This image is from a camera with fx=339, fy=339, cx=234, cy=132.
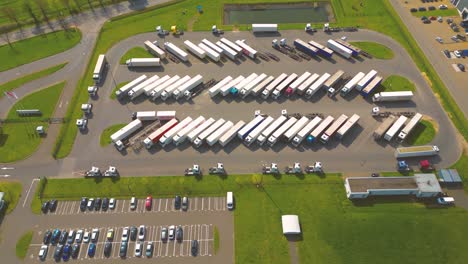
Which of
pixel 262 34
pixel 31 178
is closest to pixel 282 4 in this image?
pixel 262 34

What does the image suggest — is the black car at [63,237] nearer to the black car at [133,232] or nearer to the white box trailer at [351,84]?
the black car at [133,232]

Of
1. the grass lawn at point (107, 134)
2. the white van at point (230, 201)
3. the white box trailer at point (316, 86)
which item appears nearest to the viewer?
the white van at point (230, 201)

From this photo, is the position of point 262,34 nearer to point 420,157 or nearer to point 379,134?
point 379,134

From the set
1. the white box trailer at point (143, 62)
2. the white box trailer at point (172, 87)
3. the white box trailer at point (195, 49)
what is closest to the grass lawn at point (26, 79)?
the white box trailer at point (143, 62)

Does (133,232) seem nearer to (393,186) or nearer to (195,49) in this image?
(393,186)

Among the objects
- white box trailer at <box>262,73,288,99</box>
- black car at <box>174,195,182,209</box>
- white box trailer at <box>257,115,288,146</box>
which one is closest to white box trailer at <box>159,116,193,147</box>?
black car at <box>174,195,182,209</box>
